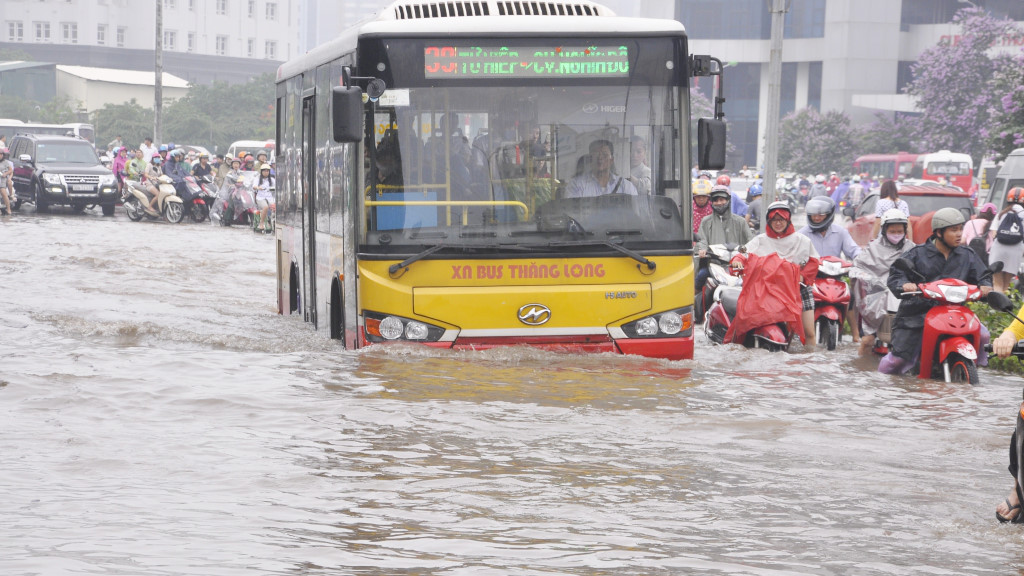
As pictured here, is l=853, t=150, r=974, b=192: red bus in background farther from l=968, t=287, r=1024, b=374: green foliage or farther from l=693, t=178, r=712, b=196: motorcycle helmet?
l=968, t=287, r=1024, b=374: green foliage

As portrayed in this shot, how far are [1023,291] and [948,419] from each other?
727cm

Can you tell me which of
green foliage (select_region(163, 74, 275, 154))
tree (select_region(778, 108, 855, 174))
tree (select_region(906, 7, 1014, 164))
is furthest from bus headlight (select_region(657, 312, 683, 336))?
green foliage (select_region(163, 74, 275, 154))

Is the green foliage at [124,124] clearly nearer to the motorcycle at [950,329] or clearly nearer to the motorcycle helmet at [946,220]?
the motorcycle helmet at [946,220]

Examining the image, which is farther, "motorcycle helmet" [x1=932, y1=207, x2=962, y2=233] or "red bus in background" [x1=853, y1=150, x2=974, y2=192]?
"red bus in background" [x1=853, y1=150, x2=974, y2=192]

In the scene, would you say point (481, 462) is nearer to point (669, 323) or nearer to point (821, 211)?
point (669, 323)

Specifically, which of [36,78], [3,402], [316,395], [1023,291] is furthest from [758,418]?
[36,78]

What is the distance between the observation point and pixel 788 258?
12.1 m

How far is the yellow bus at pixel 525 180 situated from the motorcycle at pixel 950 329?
176 cm

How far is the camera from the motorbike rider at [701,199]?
15.6m

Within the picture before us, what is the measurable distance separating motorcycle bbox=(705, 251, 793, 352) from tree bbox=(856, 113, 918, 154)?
5622 centimetres

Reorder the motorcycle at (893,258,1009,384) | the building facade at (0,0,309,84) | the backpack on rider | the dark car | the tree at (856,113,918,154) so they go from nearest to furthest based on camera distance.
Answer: the motorcycle at (893,258,1009,384)
the backpack on rider
the dark car
the tree at (856,113,918,154)
the building facade at (0,0,309,84)

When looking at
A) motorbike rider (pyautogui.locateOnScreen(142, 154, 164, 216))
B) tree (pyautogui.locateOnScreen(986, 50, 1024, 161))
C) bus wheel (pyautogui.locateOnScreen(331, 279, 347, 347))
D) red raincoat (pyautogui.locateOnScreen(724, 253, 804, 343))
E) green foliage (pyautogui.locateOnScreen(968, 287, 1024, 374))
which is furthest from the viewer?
motorbike rider (pyautogui.locateOnScreen(142, 154, 164, 216))

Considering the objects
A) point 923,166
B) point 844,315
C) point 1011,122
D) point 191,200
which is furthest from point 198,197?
point 923,166

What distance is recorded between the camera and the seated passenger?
9.41m
